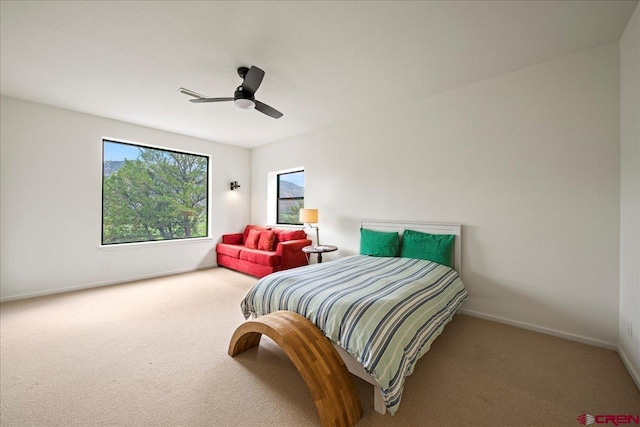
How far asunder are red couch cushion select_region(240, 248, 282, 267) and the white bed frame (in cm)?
153

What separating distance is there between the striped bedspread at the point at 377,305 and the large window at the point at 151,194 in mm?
3456

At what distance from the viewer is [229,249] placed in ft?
16.8

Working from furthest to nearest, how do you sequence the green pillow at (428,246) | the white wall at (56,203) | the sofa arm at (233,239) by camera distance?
the sofa arm at (233,239), the white wall at (56,203), the green pillow at (428,246)

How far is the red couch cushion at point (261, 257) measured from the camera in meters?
4.21

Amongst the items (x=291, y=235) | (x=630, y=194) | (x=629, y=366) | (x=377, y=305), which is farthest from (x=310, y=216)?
(x=629, y=366)

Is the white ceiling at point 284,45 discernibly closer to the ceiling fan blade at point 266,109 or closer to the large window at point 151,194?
the ceiling fan blade at point 266,109

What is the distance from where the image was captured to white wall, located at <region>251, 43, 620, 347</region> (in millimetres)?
2328

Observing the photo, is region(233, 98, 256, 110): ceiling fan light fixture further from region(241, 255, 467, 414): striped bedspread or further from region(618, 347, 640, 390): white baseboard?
region(618, 347, 640, 390): white baseboard

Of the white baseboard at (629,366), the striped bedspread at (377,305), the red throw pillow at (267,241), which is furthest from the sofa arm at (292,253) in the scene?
the white baseboard at (629,366)

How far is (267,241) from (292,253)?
0.58 metres

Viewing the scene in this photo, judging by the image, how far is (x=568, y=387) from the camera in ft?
5.84

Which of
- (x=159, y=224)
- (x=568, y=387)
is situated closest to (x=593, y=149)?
(x=568, y=387)

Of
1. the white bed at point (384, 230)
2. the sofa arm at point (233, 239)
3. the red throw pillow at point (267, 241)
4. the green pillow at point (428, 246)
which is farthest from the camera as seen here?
the sofa arm at point (233, 239)

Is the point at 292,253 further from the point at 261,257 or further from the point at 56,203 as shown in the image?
the point at 56,203
